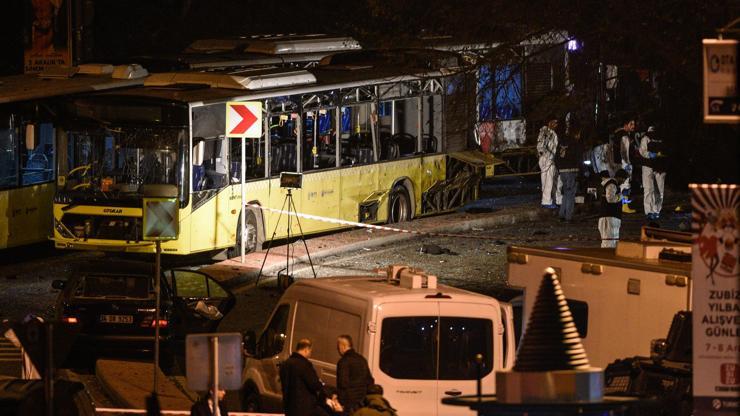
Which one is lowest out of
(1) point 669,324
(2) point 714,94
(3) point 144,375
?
(3) point 144,375

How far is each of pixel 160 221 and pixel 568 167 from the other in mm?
14165

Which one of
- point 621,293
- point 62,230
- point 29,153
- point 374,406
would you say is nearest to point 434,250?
point 62,230

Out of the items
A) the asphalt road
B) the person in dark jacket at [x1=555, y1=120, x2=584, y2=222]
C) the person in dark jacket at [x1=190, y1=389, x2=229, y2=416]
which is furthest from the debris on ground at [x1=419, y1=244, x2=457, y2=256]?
the person in dark jacket at [x1=190, y1=389, x2=229, y2=416]

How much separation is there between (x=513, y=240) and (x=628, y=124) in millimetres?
2929

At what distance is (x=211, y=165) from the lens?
77.9 ft

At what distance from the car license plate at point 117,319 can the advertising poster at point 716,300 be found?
9.45m

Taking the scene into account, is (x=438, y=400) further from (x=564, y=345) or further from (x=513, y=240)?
(x=513, y=240)

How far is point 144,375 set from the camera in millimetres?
17031

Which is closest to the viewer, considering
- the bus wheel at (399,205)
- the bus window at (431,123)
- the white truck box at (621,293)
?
the white truck box at (621,293)

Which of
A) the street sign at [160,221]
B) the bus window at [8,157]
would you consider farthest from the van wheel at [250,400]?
the bus window at [8,157]

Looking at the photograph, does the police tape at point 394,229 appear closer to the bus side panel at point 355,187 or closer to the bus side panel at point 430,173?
the bus side panel at point 355,187

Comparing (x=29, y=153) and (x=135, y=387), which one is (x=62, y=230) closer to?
(x=29, y=153)

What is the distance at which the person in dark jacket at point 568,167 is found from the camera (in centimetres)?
2803

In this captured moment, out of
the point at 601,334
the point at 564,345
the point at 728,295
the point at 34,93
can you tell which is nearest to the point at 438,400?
the point at 601,334
